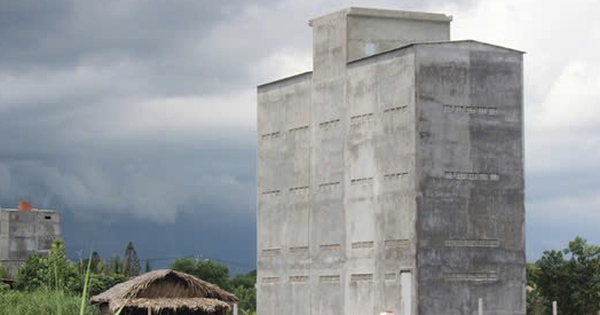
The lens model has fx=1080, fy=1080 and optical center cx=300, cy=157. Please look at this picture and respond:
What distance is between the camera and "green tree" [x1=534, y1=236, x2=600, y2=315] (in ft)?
135

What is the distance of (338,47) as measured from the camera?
32.7 m

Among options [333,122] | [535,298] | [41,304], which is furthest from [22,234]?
[41,304]

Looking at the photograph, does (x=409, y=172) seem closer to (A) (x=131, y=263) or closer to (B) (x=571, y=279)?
(B) (x=571, y=279)

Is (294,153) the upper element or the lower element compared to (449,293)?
upper

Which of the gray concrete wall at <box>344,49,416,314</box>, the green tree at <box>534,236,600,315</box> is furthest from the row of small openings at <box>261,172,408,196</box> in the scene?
the green tree at <box>534,236,600,315</box>

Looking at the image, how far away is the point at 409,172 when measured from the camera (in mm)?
29188

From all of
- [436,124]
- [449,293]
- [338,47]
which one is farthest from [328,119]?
[449,293]

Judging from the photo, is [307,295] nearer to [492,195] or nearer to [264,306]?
[264,306]

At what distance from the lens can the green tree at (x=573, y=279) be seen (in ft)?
135

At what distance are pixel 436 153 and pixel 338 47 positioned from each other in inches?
206

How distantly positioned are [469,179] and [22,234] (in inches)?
1583

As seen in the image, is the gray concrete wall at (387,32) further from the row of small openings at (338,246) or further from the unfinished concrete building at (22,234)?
the unfinished concrete building at (22,234)

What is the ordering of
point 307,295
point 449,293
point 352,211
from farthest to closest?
point 307,295 < point 352,211 < point 449,293

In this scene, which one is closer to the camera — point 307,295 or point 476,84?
point 476,84
